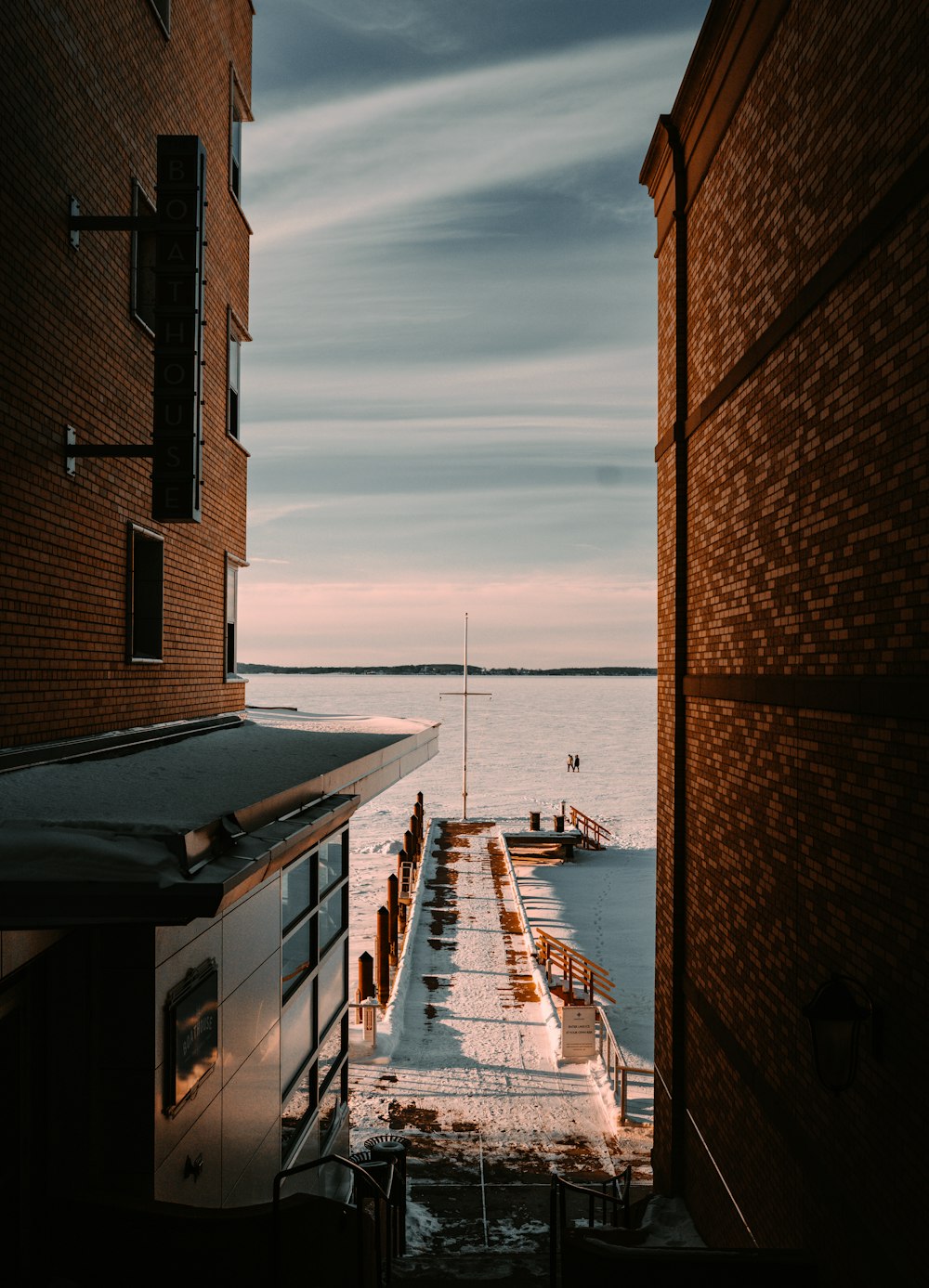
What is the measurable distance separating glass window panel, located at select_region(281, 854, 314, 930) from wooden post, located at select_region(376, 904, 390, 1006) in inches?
335

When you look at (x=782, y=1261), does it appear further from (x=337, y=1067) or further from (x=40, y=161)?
(x=40, y=161)

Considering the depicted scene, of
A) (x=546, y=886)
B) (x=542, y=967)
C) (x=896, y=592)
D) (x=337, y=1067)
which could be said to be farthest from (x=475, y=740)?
(x=896, y=592)

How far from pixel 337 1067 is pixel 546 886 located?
20.5 meters

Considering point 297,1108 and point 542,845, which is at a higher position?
point 297,1108

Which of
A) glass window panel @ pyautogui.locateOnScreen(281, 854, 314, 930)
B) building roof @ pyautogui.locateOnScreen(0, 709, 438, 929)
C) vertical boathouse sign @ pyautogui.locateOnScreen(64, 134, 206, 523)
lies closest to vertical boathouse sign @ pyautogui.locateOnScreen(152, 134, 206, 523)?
vertical boathouse sign @ pyautogui.locateOnScreen(64, 134, 206, 523)

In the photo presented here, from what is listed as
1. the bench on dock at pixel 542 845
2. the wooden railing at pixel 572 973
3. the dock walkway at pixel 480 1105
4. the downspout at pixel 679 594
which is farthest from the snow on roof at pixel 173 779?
the bench on dock at pixel 542 845

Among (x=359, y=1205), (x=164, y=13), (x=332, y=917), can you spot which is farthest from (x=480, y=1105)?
(x=164, y=13)

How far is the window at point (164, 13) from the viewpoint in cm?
1138

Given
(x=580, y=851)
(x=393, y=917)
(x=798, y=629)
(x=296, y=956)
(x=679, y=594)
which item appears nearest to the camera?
(x=798, y=629)

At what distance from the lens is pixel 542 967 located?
2127 cm

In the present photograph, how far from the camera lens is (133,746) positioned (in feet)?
32.6

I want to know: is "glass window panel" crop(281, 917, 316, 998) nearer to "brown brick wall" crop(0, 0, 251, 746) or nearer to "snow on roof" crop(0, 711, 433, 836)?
"snow on roof" crop(0, 711, 433, 836)

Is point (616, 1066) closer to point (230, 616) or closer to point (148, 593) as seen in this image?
point (230, 616)

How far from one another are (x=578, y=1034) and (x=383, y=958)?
15.8 ft
